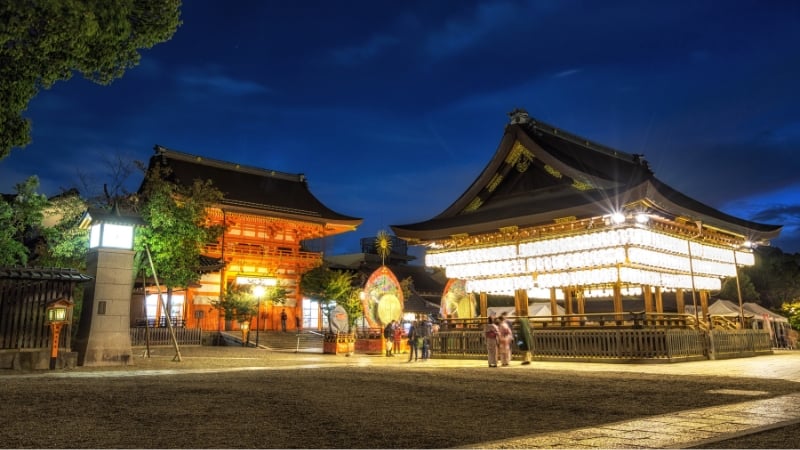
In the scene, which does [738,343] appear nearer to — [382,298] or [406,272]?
[382,298]

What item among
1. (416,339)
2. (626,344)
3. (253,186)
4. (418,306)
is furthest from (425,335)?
(253,186)

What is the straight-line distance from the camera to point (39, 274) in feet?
52.3

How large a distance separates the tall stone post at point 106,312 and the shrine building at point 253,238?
60.9 ft

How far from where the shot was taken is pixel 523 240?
23.4 m

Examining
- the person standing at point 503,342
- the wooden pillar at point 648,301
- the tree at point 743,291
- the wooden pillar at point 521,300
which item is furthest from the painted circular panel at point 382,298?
the tree at point 743,291

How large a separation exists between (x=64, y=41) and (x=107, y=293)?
904cm

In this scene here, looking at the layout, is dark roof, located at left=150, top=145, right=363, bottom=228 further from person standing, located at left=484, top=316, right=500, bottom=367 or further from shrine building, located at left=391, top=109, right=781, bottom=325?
person standing, located at left=484, top=316, right=500, bottom=367

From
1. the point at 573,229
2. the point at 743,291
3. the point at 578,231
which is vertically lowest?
the point at 743,291

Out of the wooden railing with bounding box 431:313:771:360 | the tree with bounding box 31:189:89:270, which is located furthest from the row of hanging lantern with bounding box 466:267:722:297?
the tree with bounding box 31:189:89:270

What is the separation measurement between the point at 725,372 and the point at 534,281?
34.1 ft

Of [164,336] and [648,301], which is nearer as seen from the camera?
[648,301]

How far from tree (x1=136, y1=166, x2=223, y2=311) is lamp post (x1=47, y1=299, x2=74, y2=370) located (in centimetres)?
842

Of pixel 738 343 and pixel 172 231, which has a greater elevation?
pixel 172 231

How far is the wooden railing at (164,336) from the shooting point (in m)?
29.2
